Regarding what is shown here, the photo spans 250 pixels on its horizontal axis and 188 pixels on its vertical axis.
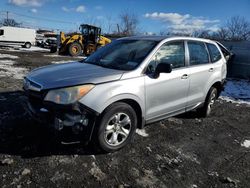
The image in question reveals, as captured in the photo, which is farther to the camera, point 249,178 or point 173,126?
point 173,126

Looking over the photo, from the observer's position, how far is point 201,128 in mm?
5395

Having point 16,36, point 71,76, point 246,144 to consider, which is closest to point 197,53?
point 246,144

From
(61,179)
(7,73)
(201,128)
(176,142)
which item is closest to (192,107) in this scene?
(201,128)

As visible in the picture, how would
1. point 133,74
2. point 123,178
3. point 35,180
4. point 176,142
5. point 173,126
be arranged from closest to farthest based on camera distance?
point 35,180, point 123,178, point 133,74, point 176,142, point 173,126

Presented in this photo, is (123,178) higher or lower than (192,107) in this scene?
lower

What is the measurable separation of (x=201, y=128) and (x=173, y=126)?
1.94 ft

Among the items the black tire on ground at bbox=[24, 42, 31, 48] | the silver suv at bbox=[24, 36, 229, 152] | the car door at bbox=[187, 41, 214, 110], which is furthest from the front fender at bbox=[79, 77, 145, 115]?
the black tire on ground at bbox=[24, 42, 31, 48]

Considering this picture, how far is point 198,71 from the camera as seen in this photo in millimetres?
5156

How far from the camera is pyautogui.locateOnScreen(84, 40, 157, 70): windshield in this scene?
4.23 m

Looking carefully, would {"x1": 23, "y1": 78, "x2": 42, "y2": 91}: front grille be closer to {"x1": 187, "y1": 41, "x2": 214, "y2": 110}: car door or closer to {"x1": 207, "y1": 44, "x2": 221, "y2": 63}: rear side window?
{"x1": 187, "y1": 41, "x2": 214, "y2": 110}: car door

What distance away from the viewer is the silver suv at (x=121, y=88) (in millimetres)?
3443

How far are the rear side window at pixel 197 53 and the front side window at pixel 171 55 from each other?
10.4 inches

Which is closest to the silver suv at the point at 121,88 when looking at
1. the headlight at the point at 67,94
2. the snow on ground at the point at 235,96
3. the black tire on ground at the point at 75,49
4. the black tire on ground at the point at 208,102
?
the headlight at the point at 67,94

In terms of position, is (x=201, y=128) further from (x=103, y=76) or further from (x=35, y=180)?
(x=35, y=180)
